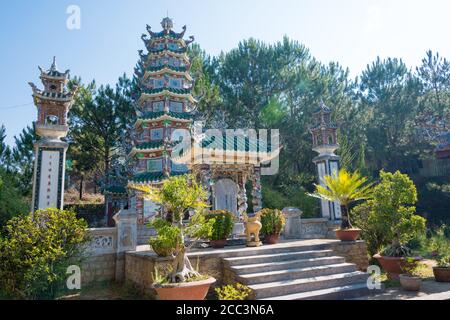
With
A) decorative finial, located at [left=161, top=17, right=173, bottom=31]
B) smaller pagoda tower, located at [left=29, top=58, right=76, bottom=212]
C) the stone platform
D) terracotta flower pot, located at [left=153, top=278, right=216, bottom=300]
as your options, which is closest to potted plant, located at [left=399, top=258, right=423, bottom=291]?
the stone platform

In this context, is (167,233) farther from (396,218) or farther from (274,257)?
(396,218)

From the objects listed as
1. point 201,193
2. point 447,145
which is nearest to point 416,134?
point 447,145

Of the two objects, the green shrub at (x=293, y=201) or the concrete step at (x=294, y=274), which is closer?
the concrete step at (x=294, y=274)

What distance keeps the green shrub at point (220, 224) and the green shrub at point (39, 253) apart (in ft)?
12.0

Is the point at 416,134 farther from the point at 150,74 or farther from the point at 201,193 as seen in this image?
the point at 201,193

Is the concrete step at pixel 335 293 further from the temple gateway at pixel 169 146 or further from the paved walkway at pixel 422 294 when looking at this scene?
the temple gateway at pixel 169 146

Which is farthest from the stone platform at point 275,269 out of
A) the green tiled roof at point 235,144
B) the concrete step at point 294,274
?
the green tiled roof at point 235,144

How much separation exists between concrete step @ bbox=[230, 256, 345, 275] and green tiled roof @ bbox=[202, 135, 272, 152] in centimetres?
634

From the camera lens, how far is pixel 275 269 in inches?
294

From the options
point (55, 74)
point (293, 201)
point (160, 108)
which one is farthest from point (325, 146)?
point (55, 74)

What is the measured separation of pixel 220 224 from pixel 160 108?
12502mm

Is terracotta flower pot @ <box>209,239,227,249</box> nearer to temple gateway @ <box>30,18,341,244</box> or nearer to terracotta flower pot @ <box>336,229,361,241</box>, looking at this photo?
temple gateway @ <box>30,18,341,244</box>

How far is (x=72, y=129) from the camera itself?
24.7 meters

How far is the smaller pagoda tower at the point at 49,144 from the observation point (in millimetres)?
10469
